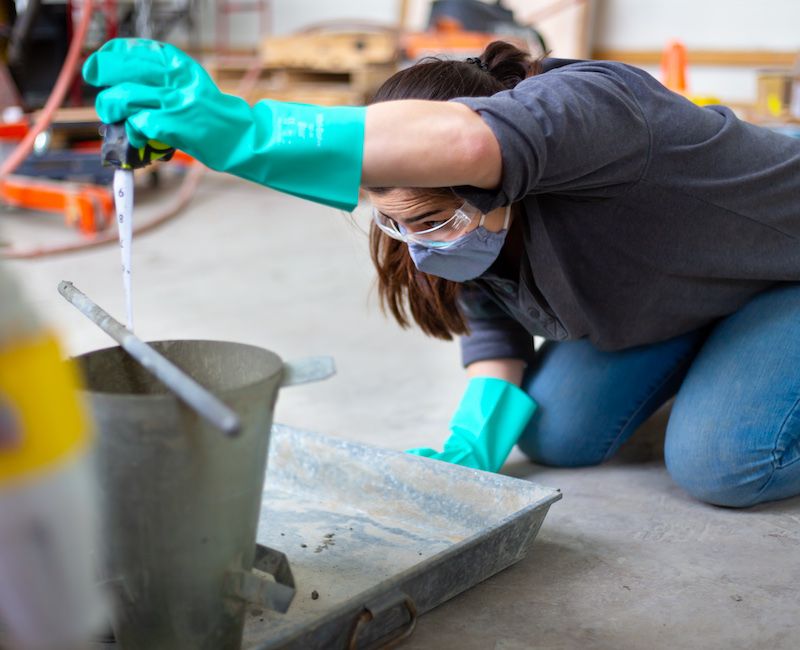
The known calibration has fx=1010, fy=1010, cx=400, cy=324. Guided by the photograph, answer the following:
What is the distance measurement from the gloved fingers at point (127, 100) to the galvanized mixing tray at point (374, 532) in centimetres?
56

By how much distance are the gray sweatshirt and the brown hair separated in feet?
0.22

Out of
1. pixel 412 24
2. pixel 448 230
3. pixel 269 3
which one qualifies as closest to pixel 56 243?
pixel 448 230

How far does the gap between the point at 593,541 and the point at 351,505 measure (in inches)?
15.4

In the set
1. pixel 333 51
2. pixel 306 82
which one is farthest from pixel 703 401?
pixel 306 82

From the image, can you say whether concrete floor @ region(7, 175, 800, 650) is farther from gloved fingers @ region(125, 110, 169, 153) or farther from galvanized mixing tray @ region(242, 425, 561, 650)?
gloved fingers @ region(125, 110, 169, 153)

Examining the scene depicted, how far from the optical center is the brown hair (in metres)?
1.36

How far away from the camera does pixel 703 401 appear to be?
1.67 metres

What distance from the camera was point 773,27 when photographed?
5.52m

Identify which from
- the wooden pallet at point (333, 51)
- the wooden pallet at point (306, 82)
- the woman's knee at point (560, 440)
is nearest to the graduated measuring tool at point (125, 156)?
the woman's knee at point (560, 440)

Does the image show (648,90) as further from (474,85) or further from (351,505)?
(351,505)

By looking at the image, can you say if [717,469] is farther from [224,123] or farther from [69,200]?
[69,200]

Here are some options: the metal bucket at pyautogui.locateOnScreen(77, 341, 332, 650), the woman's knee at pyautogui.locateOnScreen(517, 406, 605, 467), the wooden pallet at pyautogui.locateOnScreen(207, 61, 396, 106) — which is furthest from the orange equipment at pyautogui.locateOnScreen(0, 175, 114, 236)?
the metal bucket at pyautogui.locateOnScreen(77, 341, 332, 650)

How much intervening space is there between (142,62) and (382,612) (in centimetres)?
65

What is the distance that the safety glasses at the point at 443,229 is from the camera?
1388 mm
